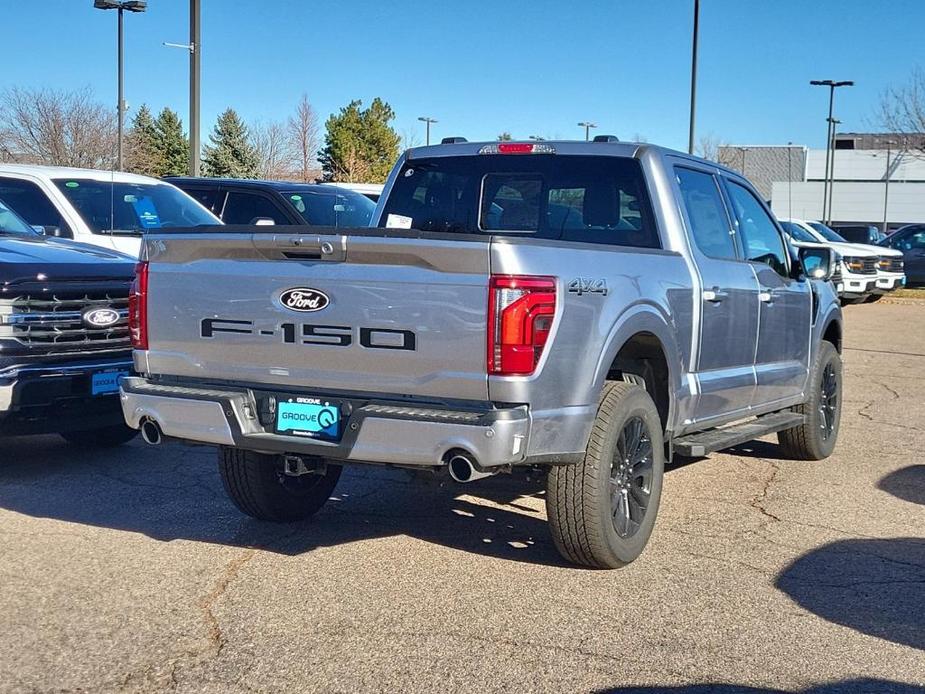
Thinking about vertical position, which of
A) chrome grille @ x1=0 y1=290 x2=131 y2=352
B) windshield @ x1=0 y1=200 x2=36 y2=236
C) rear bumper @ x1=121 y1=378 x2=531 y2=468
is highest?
windshield @ x1=0 y1=200 x2=36 y2=236

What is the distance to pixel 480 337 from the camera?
4535 mm

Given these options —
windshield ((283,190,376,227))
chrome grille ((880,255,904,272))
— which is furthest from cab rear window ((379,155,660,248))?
chrome grille ((880,255,904,272))

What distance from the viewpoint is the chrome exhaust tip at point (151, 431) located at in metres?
5.30

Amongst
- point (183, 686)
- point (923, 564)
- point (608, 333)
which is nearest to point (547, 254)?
point (608, 333)

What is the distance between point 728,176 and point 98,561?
4.26 meters

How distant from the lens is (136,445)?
→ 8406mm

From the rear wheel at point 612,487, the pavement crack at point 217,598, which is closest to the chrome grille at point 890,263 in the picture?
the rear wheel at point 612,487

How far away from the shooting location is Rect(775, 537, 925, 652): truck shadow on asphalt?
471 centimetres

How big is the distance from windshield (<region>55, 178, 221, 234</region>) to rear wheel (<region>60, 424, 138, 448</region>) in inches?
104

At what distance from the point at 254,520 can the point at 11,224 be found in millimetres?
3636

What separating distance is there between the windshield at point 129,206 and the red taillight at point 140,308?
4927mm

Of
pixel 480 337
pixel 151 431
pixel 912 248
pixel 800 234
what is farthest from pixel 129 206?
pixel 912 248

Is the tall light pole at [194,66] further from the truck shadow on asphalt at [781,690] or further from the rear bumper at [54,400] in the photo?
the truck shadow on asphalt at [781,690]

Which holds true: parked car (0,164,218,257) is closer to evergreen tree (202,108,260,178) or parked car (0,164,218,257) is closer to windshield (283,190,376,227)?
windshield (283,190,376,227)
